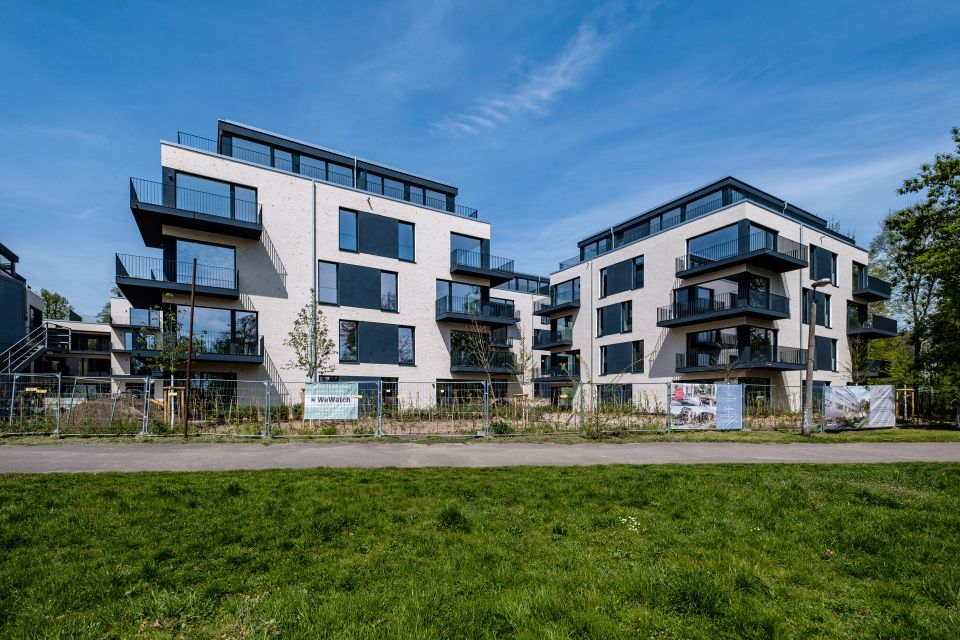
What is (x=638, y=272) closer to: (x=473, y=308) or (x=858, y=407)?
(x=473, y=308)

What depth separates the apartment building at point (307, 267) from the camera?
2272cm

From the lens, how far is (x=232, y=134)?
26.4 m

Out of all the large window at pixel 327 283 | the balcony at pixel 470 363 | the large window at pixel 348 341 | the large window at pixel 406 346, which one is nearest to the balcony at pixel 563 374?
Result: the balcony at pixel 470 363

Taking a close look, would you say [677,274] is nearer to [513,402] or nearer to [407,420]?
[513,402]

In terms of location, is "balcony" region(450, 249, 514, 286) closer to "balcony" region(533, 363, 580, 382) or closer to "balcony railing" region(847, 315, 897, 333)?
"balcony" region(533, 363, 580, 382)

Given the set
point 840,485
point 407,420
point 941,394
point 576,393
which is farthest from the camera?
point 941,394

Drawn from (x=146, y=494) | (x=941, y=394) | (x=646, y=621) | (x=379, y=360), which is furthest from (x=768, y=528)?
(x=941, y=394)

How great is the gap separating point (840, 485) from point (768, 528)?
10.1 ft

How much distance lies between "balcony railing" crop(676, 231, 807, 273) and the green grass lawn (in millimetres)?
22559

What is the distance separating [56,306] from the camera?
194 feet

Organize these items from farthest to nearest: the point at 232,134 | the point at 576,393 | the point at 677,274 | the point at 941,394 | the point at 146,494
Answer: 1. the point at 677,274
2. the point at 232,134
3. the point at 941,394
4. the point at 576,393
5. the point at 146,494

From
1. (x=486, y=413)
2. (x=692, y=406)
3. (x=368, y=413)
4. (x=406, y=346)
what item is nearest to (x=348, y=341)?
(x=406, y=346)

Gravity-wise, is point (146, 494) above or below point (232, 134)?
below

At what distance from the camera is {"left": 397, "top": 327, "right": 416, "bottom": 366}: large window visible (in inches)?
1123
